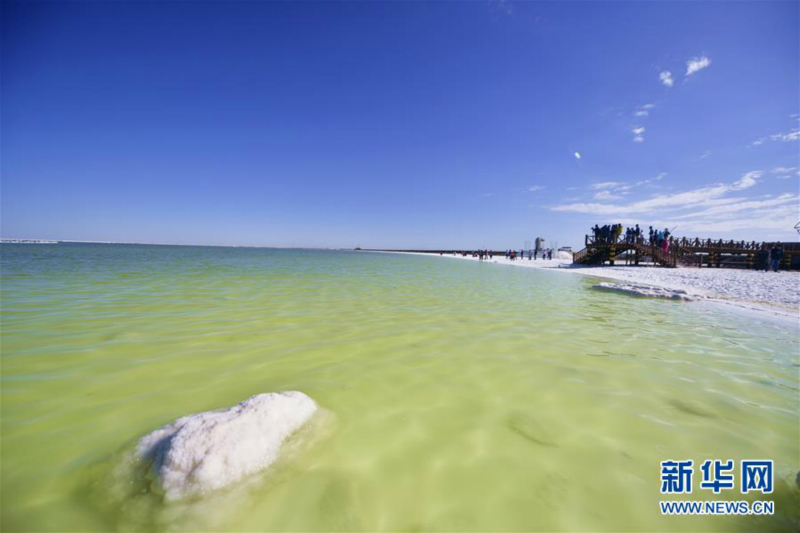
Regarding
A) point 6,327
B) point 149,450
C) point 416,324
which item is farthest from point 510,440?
point 6,327

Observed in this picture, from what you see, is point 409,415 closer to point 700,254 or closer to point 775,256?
point 775,256

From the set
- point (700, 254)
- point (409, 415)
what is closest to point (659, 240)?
point (700, 254)

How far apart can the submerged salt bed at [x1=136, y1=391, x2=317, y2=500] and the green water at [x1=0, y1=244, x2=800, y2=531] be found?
11 centimetres

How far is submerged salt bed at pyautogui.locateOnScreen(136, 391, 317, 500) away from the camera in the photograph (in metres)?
1.96

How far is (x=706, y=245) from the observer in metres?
30.2

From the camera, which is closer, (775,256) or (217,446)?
(217,446)

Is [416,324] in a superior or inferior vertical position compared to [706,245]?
inferior

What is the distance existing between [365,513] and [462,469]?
813 mm

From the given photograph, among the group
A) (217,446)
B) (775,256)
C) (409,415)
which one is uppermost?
(775,256)

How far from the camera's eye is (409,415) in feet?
9.76

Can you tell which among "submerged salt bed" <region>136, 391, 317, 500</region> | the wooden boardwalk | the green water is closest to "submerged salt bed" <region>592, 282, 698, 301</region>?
the green water

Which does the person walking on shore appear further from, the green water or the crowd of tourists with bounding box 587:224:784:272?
the green water

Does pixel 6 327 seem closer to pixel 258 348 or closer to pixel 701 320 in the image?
pixel 258 348

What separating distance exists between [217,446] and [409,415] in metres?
1.67
